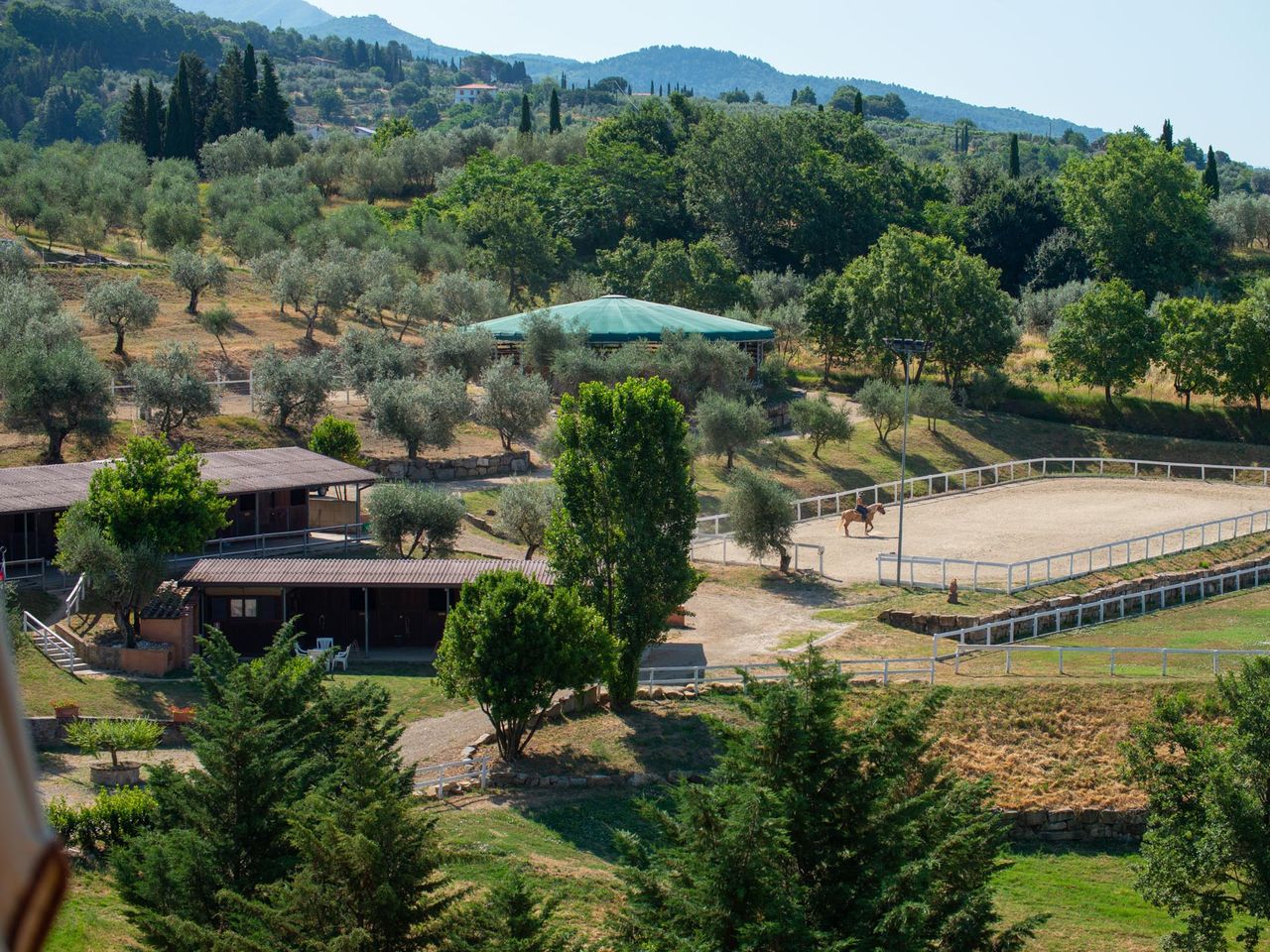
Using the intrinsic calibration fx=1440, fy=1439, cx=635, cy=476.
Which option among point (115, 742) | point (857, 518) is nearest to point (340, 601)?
point (115, 742)

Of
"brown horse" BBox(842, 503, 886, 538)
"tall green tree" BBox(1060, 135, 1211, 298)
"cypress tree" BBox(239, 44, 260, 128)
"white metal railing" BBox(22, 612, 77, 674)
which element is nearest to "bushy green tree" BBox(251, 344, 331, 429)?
"white metal railing" BBox(22, 612, 77, 674)

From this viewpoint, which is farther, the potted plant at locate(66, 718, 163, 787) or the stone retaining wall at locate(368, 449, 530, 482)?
the stone retaining wall at locate(368, 449, 530, 482)

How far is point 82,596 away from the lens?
115ft

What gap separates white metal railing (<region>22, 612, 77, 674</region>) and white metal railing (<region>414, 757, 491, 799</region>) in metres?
9.59

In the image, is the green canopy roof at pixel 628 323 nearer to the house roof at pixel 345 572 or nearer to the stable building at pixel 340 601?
the house roof at pixel 345 572

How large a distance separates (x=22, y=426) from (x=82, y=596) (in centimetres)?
1103

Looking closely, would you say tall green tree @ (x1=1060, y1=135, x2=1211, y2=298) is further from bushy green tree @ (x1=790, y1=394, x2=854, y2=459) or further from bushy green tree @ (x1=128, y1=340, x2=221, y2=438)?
bushy green tree @ (x1=128, y1=340, x2=221, y2=438)

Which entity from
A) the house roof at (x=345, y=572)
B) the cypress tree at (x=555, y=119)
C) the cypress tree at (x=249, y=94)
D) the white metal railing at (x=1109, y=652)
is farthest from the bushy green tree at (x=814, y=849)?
the cypress tree at (x=555, y=119)

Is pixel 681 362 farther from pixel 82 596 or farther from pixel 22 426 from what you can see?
pixel 82 596

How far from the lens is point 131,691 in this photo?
3080 centimetres

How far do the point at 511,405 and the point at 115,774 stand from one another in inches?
1152

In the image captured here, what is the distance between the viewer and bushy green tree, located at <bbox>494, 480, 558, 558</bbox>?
41.4m

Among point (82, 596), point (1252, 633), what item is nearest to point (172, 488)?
point (82, 596)

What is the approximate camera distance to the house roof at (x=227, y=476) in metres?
36.5
